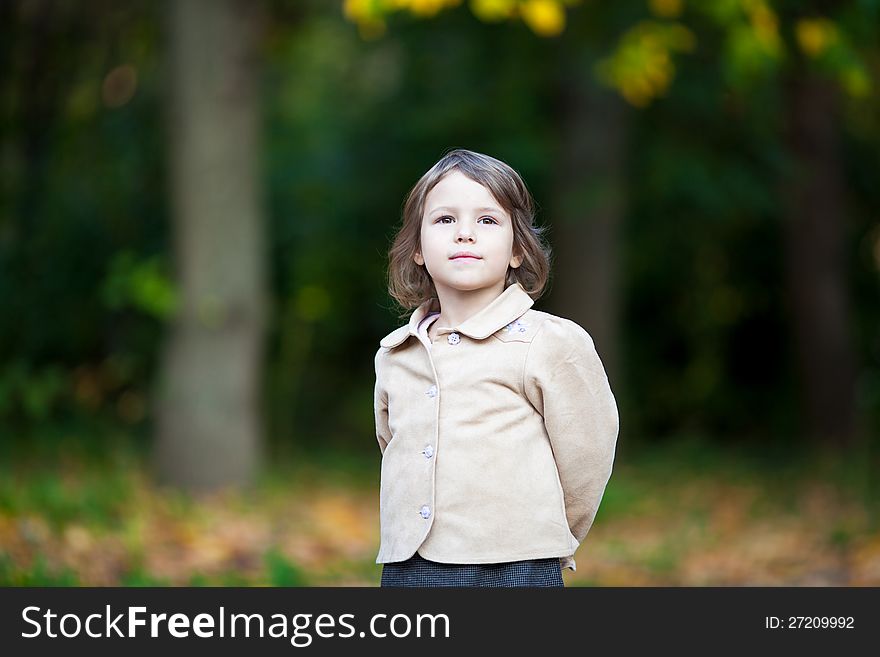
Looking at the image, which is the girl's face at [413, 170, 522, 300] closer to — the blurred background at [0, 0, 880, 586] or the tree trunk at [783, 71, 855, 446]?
the blurred background at [0, 0, 880, 586]

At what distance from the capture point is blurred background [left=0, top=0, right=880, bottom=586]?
6402 mm

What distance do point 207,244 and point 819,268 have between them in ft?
22.2

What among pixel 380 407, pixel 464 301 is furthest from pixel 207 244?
pixel 464 301

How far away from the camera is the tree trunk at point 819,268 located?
1137 centimetres

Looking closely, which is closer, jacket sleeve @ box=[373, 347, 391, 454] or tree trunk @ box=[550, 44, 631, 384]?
jacket sleeve @ box=[373, 347, 391, 454]

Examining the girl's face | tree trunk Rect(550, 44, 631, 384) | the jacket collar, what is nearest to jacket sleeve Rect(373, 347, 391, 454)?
the jacket collar

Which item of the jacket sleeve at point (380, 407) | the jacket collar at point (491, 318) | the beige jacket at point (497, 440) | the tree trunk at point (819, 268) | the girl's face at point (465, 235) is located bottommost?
the beige jacket at point (497, 440)

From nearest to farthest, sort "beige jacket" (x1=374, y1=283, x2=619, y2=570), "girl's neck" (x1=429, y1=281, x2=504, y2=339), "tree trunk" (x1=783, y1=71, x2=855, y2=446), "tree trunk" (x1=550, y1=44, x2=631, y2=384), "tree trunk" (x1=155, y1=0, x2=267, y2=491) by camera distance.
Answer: "beige jacket" (x1=374, y1=283, x2=619, y2=570), "girl's neck" (x1=429, y1=281, x2=504, y2=339), "tree trunk" (x1=155, y1=0, x2=267, y2=491), "tree trunk" (x1=550, y1=44, x2=631, y2=384), "tree trunk" (x1=783, y1=71, x2=855, y2=446)

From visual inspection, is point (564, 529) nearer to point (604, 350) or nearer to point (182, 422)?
point (182, 422)

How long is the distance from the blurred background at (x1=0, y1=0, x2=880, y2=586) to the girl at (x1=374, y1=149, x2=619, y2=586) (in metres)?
0.43

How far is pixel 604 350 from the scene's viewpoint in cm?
1009

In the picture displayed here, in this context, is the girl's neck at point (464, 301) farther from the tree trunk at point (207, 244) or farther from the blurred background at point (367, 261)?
the tree trunk at point (207, 244)

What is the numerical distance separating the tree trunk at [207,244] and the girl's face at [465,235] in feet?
18.1

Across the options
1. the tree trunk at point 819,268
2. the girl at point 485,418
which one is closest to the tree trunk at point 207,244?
the girl at point 485,418
